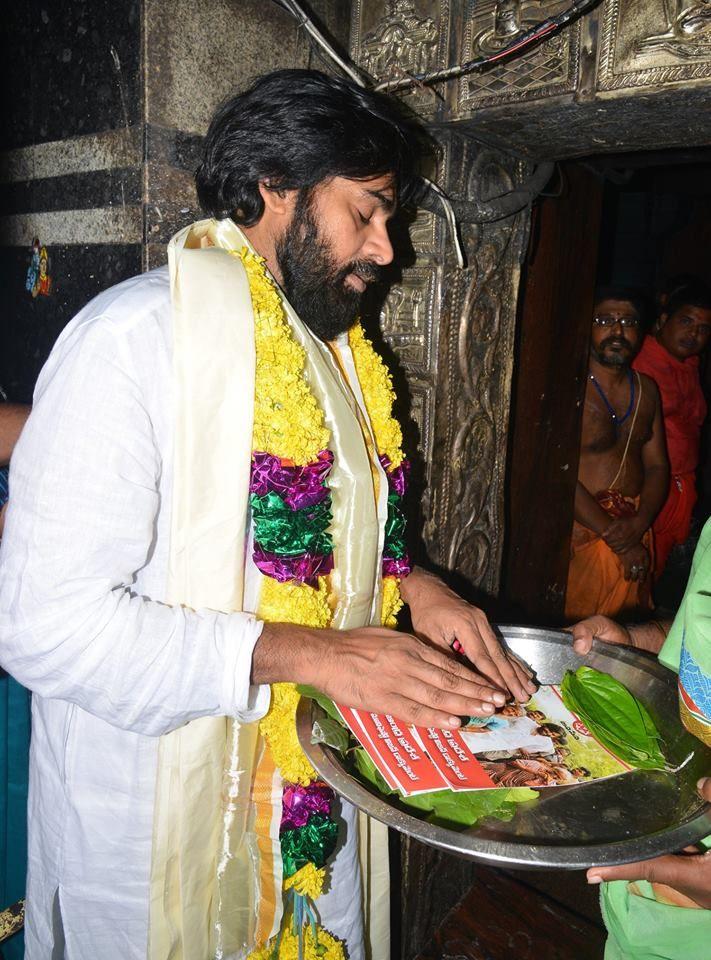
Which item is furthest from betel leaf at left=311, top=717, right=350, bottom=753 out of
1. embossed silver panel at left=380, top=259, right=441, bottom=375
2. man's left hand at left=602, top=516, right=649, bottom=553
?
man's left hand at left=602, top=516, right=649, bottom=553

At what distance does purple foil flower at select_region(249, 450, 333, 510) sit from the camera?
1189mm

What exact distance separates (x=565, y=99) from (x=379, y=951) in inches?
77.1

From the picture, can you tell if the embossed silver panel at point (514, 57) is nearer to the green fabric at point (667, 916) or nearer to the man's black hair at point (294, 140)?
the man's black hair at point (294, 140)

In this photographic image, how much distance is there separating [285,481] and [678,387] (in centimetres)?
399

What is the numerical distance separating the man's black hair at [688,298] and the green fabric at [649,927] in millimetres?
3980

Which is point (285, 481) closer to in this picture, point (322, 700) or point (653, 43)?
point (322, 700)

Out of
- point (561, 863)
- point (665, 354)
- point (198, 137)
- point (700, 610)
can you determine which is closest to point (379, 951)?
point (561, 863)

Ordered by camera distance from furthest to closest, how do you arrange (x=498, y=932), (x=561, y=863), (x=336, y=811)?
1. (x=498, y=932)
2. (x=336, y=811)
3. (x=561, y=863)

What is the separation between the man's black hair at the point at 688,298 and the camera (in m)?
4.50

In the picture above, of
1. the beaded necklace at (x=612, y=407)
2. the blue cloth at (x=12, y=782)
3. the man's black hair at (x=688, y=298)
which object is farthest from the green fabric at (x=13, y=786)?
the man's black hair at (x=688, y=298)

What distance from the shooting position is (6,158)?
193 centimetres

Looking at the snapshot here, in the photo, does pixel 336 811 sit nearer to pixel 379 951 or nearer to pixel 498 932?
pixel 379 951

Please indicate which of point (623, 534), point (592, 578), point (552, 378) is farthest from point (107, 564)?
point (623, 534)

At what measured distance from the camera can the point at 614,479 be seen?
3820 millimetres
